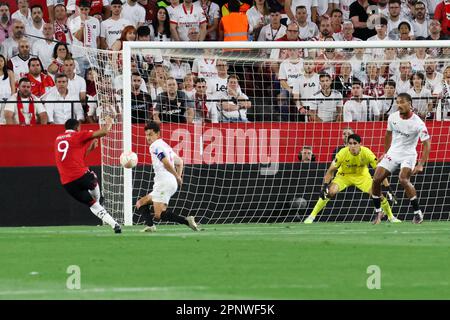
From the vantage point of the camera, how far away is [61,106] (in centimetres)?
2475

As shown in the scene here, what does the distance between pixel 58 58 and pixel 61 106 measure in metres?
1.28

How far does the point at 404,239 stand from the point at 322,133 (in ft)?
25.4

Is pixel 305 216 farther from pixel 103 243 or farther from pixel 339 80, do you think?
pixel 103 243

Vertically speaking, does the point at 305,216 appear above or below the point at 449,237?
below

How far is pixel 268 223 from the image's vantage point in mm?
24453

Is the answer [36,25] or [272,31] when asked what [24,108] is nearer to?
[36,25]

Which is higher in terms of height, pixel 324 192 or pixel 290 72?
pixel 290 72

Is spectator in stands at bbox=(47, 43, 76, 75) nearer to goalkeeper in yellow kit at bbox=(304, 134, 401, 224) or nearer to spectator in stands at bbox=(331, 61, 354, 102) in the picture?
spectator in stands at bbox=(331, 61, 354, 102)

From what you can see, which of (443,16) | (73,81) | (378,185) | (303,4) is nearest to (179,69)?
(73,81)

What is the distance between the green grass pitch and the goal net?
16.0 ft

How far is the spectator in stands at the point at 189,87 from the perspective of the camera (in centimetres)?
2480

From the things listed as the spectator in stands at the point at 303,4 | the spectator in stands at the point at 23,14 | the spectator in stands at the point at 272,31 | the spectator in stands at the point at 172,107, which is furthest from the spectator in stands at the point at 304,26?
the spectator in stands at the point at 23,14
